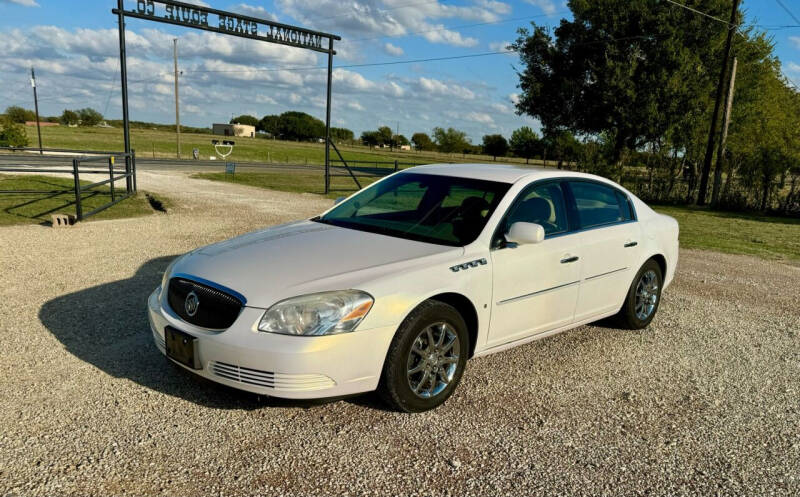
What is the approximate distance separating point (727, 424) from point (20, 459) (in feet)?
13.7

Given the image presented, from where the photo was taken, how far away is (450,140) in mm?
103938

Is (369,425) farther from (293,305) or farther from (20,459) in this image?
(20,459)

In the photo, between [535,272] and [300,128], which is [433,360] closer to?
[535,272]

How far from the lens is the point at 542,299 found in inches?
170

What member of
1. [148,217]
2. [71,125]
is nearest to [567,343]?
[148,217]

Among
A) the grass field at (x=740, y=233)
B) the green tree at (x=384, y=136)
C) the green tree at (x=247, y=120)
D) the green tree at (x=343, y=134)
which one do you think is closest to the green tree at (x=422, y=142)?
the green tree at (x=384, y=136)

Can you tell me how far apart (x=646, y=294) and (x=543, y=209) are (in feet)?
5.94

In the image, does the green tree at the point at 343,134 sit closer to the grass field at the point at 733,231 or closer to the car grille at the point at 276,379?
the grass field at the point at 733,231

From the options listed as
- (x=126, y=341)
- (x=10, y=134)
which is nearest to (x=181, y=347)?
(x=126, y=341)

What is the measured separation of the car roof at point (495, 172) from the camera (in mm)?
4574

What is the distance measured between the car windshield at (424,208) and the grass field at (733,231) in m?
8.41

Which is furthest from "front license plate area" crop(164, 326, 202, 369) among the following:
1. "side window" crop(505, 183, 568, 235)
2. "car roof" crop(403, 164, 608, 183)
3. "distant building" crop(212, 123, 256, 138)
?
"distant building" crop(212, 123, 256, 138)

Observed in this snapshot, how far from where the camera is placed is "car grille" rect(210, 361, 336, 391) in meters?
3.17

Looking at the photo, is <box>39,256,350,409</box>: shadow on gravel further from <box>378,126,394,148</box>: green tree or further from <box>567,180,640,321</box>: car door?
<box>378,126,394,148</box>: green tree
